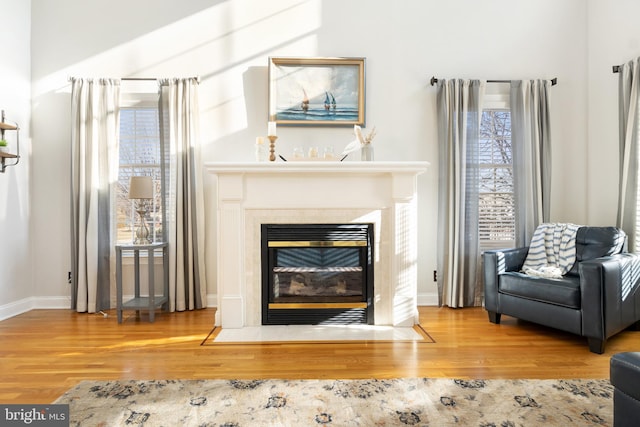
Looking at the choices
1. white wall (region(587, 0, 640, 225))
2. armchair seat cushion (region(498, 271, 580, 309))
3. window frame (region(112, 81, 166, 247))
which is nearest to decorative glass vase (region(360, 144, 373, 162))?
armchair seat cushion (region(498, 271, 580, 309))

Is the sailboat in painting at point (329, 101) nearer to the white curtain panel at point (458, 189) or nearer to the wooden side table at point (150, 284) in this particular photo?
the white curtain panel at point (458, 189)

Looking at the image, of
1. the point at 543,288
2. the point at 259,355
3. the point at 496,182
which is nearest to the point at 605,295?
the point at 543,288

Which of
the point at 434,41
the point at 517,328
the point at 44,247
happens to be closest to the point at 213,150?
the point at 44,247

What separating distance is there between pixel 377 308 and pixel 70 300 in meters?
3.22

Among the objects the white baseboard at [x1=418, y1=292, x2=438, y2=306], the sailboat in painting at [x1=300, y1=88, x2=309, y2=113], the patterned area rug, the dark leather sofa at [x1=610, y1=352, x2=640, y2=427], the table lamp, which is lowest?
the patterned area rug

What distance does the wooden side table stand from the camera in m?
3.40

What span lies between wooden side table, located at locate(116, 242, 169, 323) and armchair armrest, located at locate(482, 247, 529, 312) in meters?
3.12

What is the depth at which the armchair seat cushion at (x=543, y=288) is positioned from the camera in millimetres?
2752

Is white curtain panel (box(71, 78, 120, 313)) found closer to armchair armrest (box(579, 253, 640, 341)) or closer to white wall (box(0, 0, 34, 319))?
white wall (box(0, 0, 34, 319))

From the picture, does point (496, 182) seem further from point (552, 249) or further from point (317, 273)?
point (317, 273)

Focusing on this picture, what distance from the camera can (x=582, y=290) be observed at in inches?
106

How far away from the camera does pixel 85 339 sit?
294 centimetres

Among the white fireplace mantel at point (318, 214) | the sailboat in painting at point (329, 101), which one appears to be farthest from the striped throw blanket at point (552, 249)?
the sailboat in painting at point (329, 101)

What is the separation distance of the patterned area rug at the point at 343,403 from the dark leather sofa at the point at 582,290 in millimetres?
625
